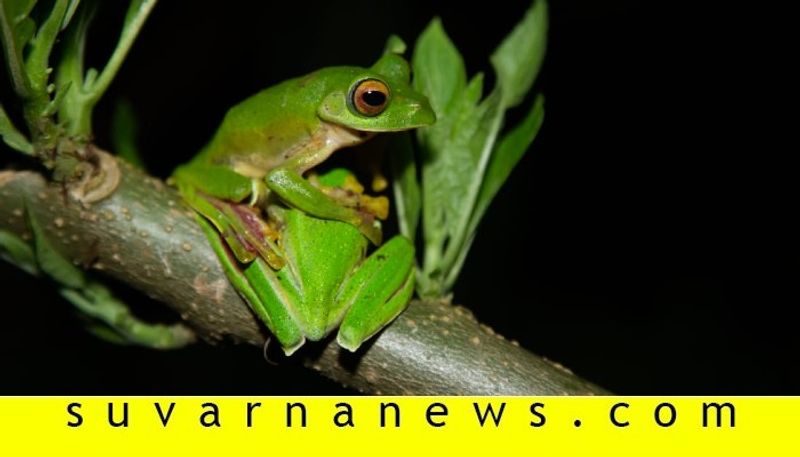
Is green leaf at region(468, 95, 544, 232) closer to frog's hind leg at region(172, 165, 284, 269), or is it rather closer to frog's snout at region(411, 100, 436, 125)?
frog's snout at region(411, 100, 436, 125)

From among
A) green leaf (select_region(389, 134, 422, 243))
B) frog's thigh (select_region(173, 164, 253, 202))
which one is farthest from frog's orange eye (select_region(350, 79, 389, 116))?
Result: frog's thigh (select_region(173, 164, 253, 202))

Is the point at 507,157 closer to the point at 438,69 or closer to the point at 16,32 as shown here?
the point at 438,69

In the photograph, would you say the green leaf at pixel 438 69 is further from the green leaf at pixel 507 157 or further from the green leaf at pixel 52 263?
the green leaf at pixel 52 263

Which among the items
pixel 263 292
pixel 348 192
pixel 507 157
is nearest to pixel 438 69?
pixel 507 157

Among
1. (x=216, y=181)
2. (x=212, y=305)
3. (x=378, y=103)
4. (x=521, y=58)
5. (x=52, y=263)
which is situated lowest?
(x=52, y=263)

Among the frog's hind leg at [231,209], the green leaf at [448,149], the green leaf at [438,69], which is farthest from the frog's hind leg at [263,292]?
the green leaf at [438,69]

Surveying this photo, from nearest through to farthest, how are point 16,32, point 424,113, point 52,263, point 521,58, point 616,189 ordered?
point 16,32 < point 52,263 < point 424,113 < point 521,58 < point 616,189
